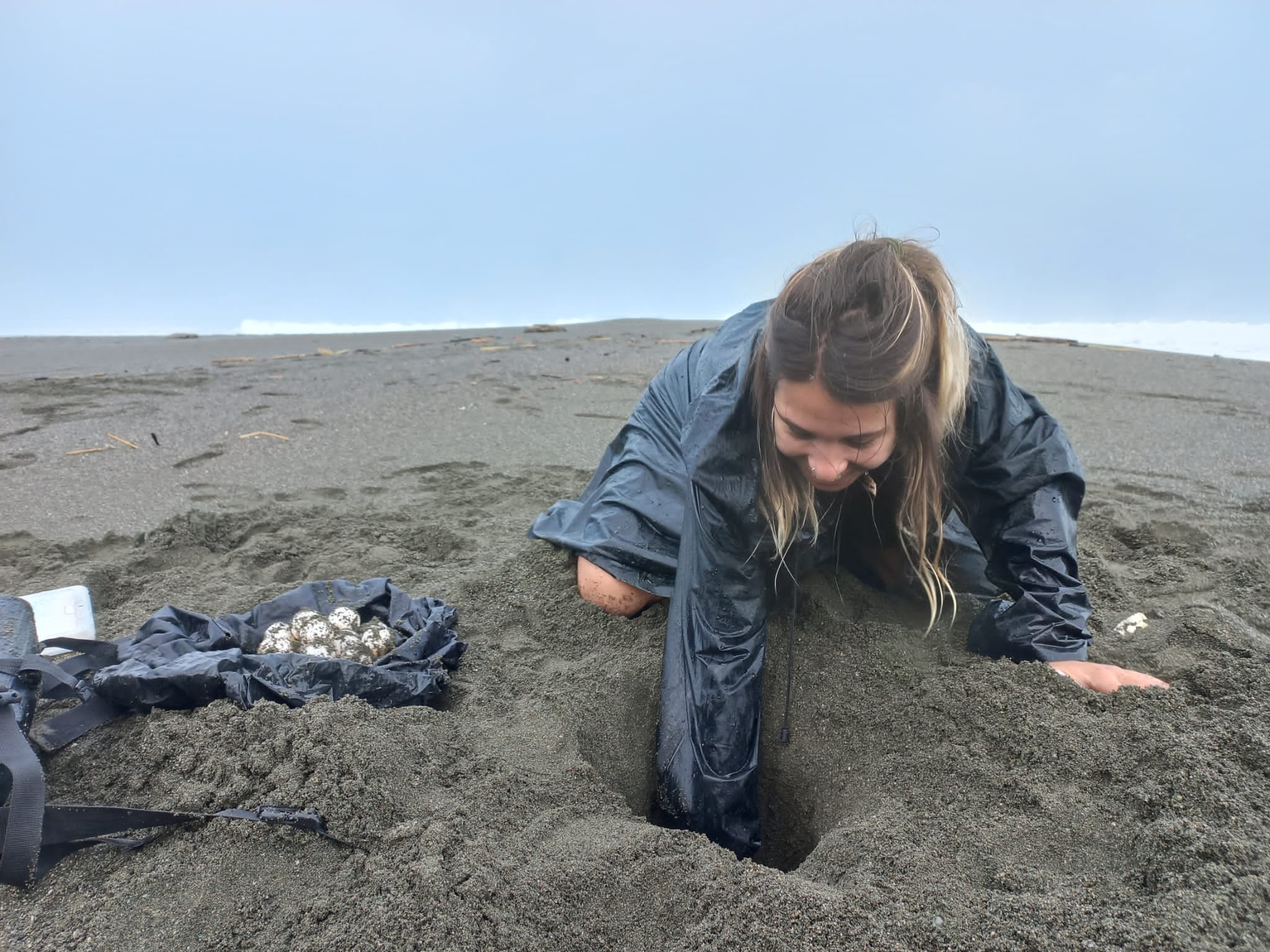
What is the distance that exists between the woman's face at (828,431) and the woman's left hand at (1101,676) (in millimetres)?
603

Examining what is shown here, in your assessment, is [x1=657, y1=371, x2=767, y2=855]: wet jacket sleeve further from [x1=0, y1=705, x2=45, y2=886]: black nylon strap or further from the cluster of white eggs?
[x1=0, y1=705, x2=45, y2=886]: black nylon strap

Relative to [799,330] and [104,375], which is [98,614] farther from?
[104,375]

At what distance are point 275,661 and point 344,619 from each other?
0.25 m

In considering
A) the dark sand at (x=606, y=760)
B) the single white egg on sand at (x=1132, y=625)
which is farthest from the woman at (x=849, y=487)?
→ the single white egg on sand at (x=1132, y=625)

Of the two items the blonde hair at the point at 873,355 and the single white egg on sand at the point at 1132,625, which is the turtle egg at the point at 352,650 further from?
the single white egg on sand at the point at 1132,625

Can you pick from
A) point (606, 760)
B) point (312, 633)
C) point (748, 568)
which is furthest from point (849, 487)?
point (312, 633)

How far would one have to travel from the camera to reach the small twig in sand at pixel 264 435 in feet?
12.2

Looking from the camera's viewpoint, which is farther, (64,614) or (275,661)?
(64,614)

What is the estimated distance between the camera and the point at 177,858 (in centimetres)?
115

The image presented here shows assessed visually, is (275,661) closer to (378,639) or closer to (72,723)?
(378,639)

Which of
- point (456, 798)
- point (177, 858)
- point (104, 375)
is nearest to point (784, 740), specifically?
point (456, 798)

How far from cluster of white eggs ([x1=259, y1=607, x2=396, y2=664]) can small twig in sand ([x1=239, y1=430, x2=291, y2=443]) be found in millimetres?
2097

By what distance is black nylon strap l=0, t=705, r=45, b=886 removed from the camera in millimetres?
1079

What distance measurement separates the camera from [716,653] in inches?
67.4
